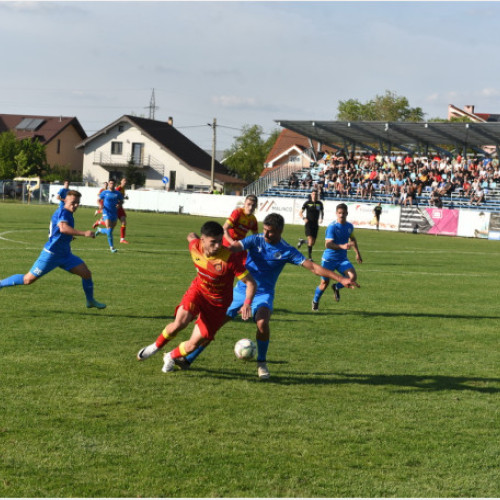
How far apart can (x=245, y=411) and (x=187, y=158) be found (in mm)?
78804

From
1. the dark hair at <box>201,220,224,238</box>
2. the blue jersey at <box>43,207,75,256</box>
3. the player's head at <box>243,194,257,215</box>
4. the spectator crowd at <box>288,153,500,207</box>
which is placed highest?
the spectator crowd at <box>288,153,500,207</box>

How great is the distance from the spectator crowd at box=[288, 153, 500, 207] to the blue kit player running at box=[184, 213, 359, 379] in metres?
39.9

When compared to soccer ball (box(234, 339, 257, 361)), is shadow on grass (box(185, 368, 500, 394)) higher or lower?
lower

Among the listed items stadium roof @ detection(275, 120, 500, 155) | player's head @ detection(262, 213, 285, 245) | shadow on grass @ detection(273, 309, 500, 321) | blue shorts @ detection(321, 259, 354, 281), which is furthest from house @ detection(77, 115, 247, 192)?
player's head @ detection(262, 213, 285, 245)

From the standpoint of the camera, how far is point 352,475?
5363 millimetres

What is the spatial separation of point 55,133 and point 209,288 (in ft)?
271

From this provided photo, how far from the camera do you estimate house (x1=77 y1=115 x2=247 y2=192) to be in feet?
272

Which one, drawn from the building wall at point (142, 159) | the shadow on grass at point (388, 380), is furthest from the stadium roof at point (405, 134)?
the shadow on grass at point (388, 380)

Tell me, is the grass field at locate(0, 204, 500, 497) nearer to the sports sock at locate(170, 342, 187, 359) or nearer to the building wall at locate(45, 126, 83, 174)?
the sports sock at locate(170, 342, 187, 359)

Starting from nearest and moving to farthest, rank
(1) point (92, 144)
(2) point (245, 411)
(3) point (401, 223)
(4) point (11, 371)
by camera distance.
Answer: (2) point (245, 411)
(4) point (11, 371)
(3) point (401, 223)
(1) point (92, 144)

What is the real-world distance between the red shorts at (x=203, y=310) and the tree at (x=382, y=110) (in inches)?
4328

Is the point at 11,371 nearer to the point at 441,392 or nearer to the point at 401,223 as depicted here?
the point at 441,392

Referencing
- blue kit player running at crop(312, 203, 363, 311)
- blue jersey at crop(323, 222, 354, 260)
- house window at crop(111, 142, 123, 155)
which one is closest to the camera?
blue kit player running at crop(312, 203, 363, 311)

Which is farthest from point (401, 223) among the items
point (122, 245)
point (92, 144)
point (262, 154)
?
point (262, 154)
